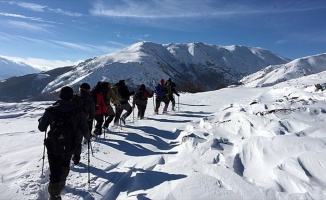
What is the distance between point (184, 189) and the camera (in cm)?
579

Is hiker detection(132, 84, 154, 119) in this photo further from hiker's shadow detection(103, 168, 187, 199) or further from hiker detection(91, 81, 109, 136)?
hiker's shadow detection(103, 168, 187, 199)

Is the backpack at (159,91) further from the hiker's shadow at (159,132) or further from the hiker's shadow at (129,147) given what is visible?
the hiker's shadow at (129,147)

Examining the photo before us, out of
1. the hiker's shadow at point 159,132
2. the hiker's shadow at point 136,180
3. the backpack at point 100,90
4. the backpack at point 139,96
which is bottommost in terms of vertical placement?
the hiker's shadow at point 136,180

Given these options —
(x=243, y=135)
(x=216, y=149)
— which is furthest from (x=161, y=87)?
(x=216, y=149)

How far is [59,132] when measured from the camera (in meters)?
5.61

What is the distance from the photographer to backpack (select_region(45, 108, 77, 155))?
5.61 m

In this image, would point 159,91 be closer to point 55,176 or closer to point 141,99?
point 141,99

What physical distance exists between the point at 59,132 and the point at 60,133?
0.03 m

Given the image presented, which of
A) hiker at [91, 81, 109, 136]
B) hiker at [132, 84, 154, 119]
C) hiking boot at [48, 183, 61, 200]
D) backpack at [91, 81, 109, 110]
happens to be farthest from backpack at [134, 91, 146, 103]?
hiking boot at [48, 183, 61, 200]

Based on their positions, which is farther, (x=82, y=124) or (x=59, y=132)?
(x=82, y=124)

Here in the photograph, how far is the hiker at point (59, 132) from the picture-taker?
5.62 metres

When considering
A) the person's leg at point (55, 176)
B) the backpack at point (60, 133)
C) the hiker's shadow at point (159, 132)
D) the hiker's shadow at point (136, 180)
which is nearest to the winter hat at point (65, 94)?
the backpack at point (60, 133)

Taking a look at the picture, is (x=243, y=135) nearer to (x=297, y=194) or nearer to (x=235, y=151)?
(x=235, y=151)

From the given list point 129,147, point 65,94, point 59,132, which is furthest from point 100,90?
point 59,132
